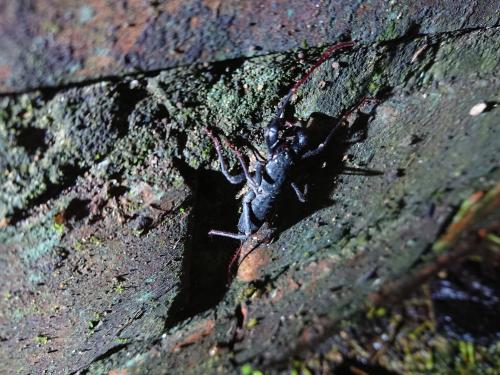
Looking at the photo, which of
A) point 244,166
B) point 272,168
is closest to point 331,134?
point 272,168

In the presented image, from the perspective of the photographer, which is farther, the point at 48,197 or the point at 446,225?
the point at 48,197

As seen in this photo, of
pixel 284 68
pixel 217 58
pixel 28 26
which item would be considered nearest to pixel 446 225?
pixel 284 68

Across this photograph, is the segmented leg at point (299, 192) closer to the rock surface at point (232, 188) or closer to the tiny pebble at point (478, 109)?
the rock surface at point (232, 188)

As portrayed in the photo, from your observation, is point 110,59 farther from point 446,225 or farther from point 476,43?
point 476,43

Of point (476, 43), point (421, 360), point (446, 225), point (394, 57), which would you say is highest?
point (394, 57)

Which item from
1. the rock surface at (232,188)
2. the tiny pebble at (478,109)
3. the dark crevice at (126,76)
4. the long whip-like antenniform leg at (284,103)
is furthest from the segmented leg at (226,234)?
the tiny pebble at (478,109)

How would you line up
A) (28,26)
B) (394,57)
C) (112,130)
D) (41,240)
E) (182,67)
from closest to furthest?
(28,26) → (182,67) → (112,130) → (41,240) → (394,57)

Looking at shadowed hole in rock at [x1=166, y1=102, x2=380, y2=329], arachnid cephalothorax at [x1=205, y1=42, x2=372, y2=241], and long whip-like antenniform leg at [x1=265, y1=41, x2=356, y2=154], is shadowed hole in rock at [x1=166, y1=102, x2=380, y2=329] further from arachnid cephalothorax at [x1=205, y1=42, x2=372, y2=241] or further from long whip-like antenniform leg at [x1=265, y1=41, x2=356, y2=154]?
long whip-like antenniform leg at [x1=265, y1=41, x2=356, y2=154]
